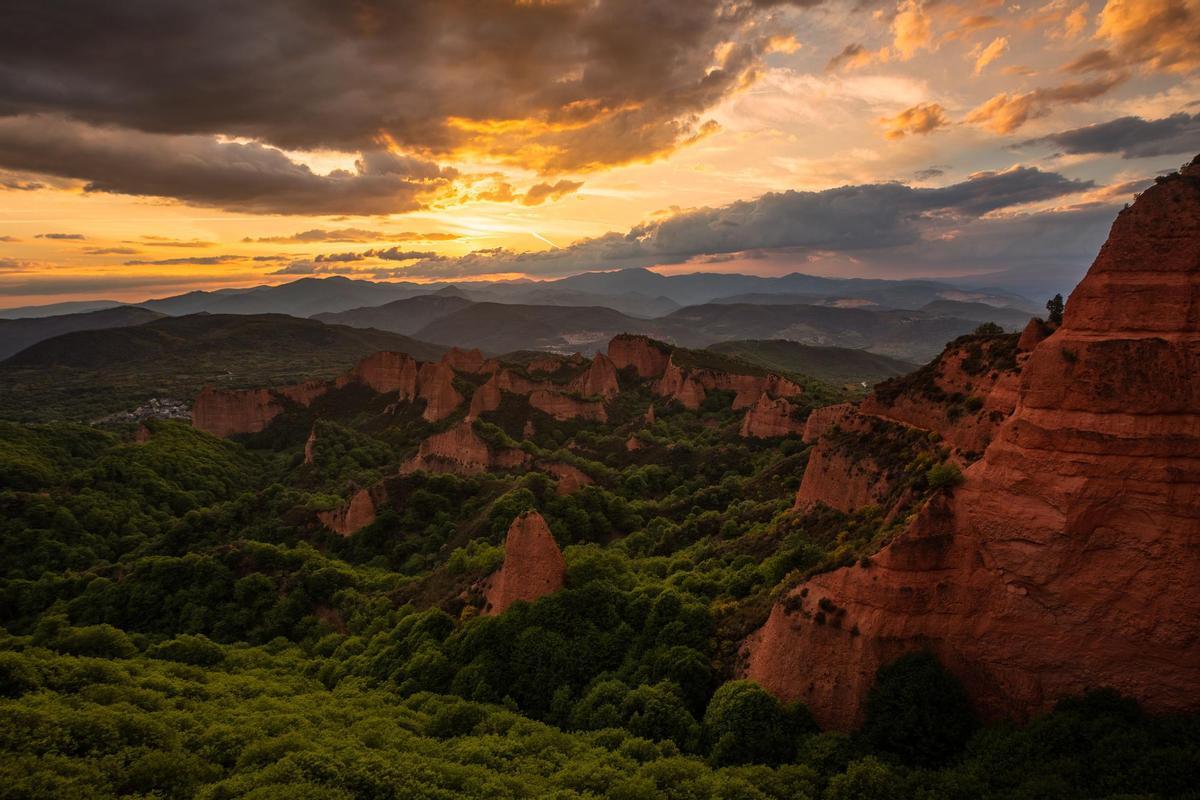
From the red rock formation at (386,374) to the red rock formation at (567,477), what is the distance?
55535 mm

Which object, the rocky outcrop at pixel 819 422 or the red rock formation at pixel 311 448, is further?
the red rock formation at pixel 311 448

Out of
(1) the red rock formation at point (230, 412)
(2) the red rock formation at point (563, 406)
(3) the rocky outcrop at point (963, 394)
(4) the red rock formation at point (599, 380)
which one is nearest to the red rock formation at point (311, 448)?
(1) the red rock formation at point (230, 412)

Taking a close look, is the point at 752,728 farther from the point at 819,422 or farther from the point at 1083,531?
the point at 819,422

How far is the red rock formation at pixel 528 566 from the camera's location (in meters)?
36.3

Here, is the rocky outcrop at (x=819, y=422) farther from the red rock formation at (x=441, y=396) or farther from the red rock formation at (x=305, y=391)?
the red rock formation at (x=305, y=391)

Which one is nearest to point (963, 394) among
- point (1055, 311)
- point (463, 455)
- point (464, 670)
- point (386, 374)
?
point (1055, 311)

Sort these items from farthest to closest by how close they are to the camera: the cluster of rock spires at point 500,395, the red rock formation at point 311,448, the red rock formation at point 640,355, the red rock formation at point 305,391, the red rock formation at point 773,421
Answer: the red rock formation at point 640,355
the red rock formation at point 305,391
the red rock formation at point 311,448
the cluster of rock spires at point 500,395
the red rock formation at point 773,421

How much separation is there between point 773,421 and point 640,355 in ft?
192

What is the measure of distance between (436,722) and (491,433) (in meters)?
56.5

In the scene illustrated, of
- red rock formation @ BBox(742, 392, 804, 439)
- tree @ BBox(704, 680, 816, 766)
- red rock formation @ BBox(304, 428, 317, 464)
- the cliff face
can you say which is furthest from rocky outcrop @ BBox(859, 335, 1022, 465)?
red rock formation @ BBox(304, 428, 317, 464)

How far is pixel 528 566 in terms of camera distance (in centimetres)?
3647

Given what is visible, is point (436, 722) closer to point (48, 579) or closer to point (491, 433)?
point (48, 579)

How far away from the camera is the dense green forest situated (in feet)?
69.7

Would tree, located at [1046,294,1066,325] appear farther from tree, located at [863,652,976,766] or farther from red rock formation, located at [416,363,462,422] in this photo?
red rock formation, located at [416,363,462,422]
